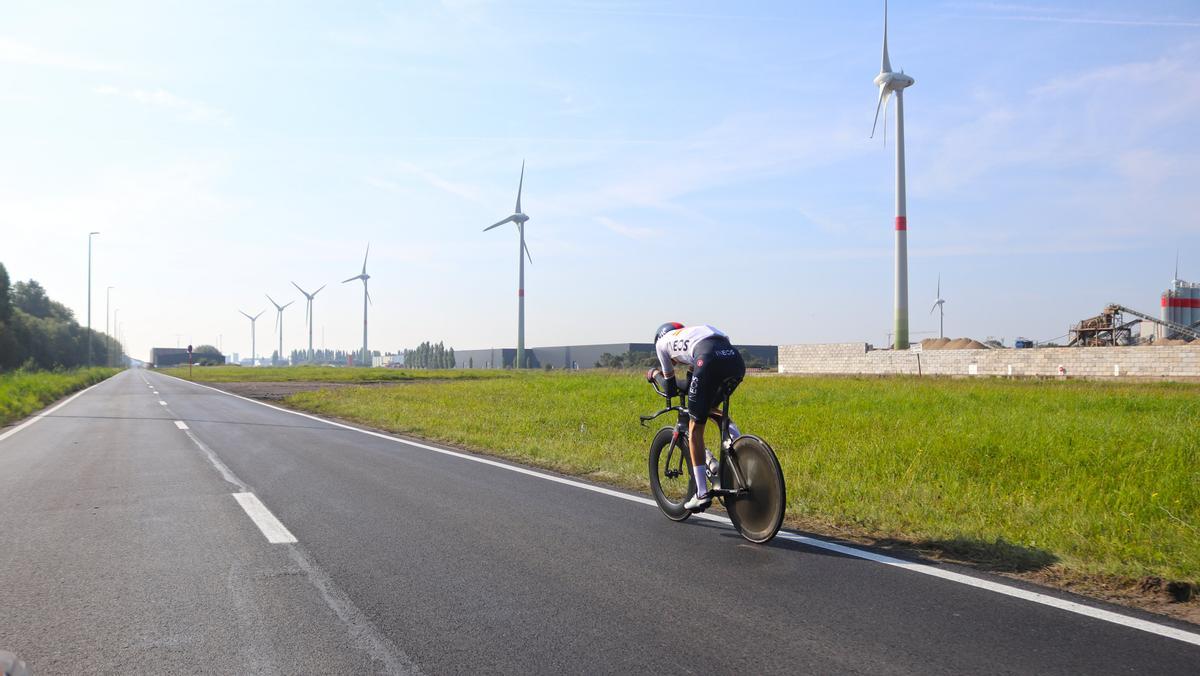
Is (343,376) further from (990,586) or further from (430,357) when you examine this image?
(430,357)

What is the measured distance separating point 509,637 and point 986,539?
12.7ft

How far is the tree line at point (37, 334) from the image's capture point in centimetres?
6169

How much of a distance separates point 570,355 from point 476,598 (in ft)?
327

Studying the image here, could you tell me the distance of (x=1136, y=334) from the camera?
49031 mm

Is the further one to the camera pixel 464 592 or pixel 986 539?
pixel 986 539

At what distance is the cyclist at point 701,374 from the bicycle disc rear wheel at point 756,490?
21cm

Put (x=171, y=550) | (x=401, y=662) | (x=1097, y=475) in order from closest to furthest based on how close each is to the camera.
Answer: (x=401, y=662) < (x=171, y=550) < (x=1097, y=475)

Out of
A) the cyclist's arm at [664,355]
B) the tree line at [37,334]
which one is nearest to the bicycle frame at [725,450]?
the cyclist's arm at [664,355]

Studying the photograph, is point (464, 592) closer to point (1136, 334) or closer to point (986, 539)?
point (986, 539)

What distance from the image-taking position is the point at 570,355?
103750mm

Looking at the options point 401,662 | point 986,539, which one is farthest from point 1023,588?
point 401,662

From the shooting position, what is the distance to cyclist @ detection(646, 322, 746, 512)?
561 cm

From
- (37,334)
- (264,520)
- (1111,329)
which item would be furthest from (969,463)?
(37,334)

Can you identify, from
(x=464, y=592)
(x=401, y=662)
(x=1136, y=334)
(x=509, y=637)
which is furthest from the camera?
(x=1136, y=334)
